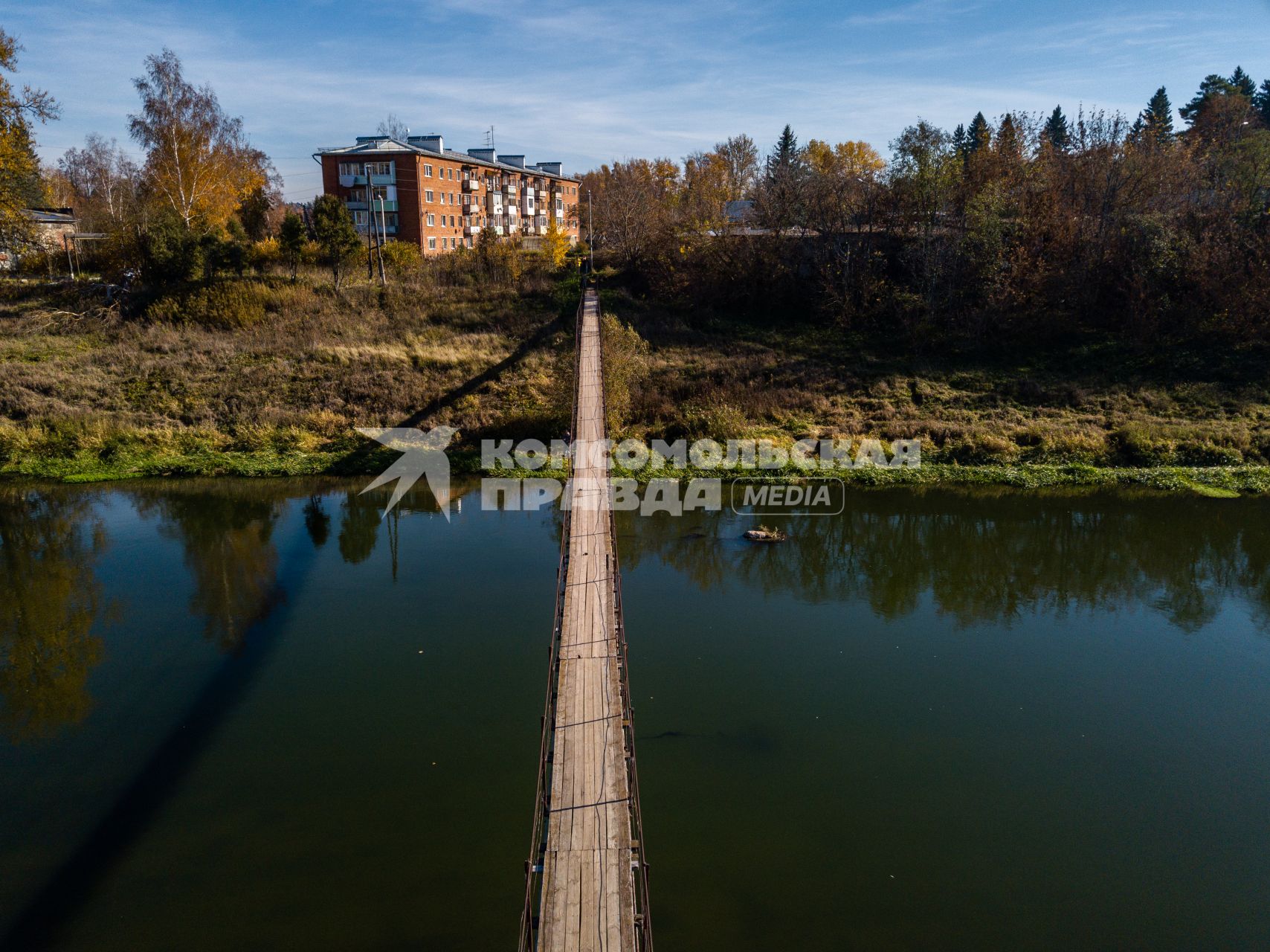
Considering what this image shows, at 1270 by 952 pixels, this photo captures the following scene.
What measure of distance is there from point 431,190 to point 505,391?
19563 millimetres

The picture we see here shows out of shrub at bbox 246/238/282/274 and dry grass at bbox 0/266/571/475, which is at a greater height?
shrub at bbox 246/238/282/274

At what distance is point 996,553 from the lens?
1413cm

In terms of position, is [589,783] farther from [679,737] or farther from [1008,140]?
[1008,140]

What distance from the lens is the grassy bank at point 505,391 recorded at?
18.8m

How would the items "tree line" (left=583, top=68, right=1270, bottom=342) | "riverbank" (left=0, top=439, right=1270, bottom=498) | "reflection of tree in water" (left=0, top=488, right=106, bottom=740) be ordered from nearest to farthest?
"reflection of tree in water" (left=0, top=488, right=106, bottom=740)
"riverbank" (left=0, top=439, right=1270, bottom=498)
"tree line" (left=583, top=68, right=1270, bottom=342)

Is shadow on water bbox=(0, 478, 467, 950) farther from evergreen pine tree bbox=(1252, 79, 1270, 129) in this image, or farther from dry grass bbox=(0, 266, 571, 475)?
evergreen pine tree bbox=(1252, 79, 1270, 129)

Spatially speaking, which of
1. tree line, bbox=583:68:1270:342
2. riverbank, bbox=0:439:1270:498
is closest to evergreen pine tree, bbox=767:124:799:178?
tree line, bbox=583:68:1270:342

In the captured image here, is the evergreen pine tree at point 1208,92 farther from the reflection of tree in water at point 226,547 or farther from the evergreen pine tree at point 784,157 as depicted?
the reflection of tree in water at point 226,547

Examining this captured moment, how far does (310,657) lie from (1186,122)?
2109 inches

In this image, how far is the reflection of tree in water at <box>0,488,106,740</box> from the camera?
9062 mm

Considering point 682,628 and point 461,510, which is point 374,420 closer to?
point 461,510

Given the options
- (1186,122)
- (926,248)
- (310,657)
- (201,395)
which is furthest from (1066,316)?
(1186,122)

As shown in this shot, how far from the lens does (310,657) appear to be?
10.1m

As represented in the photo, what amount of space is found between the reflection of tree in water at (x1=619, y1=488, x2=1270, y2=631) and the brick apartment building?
2363 cm
